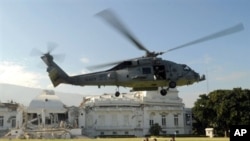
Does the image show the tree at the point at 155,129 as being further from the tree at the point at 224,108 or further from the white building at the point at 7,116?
the white building at the point at 7,116

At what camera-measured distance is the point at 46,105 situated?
4547 inches

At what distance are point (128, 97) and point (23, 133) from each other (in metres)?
34.3

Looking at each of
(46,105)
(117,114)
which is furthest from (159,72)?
(46,105)

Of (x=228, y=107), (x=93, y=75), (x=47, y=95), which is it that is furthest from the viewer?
(x=47, y=95)

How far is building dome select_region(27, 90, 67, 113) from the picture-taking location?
113688mm

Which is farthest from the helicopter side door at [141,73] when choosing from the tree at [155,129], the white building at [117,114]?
the tree at [155,129]

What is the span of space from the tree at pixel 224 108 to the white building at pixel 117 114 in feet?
75.1

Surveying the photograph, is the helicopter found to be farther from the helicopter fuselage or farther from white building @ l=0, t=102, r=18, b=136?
white building @ l=0, t=102, r=18, b=136

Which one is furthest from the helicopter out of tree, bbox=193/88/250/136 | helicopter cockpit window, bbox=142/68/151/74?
tree, bbox=193/88/250/136

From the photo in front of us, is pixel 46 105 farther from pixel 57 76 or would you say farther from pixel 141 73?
pixel 141 73

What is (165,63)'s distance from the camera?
93.0ft

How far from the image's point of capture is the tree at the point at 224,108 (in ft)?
270

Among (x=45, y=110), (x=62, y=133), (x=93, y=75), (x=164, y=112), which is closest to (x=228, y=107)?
(x=164, y=112)

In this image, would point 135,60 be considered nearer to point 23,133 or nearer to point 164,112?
point 23,133
